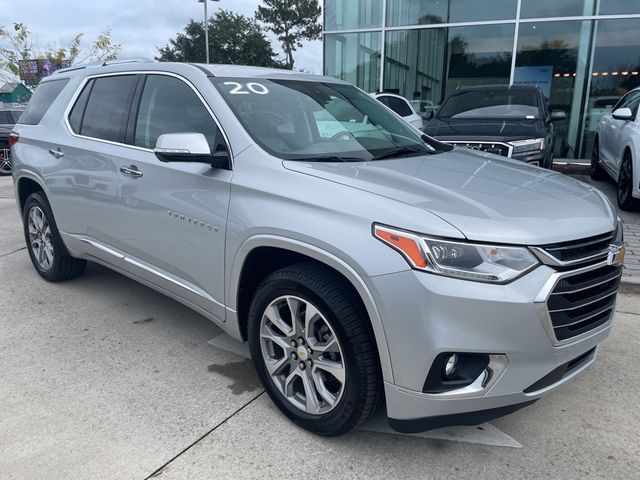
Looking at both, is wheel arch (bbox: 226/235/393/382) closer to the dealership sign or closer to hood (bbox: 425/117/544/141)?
hood (bbox: 425/117/544/141)

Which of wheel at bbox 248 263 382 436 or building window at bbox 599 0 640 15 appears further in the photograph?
building window at bbox 599 0 640 15

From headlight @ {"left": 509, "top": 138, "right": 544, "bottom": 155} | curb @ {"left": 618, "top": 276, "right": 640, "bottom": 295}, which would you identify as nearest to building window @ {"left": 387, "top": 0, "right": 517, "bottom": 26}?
headlight @ {"left": 509, "top": 138, "right": 544, "bottom": 155}

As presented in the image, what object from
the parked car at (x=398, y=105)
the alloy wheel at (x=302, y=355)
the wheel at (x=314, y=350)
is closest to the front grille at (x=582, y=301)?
the wheel at (x=314, y=350)

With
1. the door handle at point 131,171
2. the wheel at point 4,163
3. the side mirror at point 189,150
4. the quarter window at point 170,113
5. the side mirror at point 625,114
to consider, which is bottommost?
the wheel at point 4,163

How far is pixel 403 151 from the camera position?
10.7 feet

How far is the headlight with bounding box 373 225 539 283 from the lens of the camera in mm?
2061

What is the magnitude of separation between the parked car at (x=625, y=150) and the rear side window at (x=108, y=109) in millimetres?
5868

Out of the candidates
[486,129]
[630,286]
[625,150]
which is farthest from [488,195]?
[625,150]

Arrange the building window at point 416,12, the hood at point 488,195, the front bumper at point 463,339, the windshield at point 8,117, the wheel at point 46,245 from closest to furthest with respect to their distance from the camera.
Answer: the front bumper at point 463,339 < the hood at point 488,195 < the wheel at point 46,245 < the building window at point 416,12 < the windshield at point 8,117

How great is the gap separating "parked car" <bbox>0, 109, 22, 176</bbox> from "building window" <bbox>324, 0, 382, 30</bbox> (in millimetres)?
8611

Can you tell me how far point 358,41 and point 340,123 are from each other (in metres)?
11.4

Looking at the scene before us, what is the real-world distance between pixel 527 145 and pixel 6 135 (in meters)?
12.5

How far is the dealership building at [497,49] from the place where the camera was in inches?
455

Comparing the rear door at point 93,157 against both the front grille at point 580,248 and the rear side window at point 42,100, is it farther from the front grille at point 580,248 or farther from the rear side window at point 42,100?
the front grille at point 580,248
